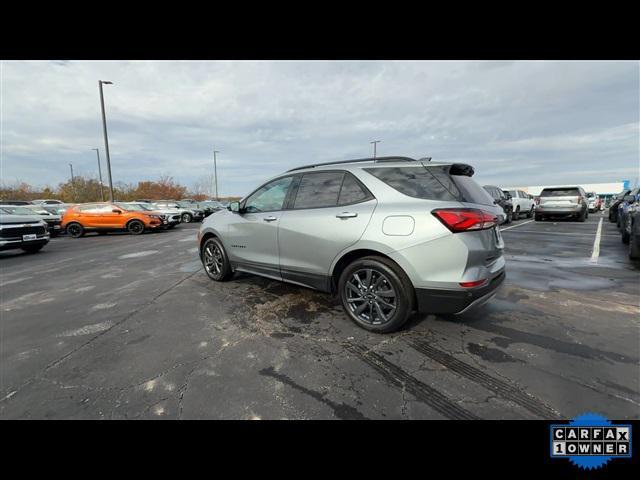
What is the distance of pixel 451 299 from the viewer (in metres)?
2.52

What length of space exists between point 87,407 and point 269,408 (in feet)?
4.21

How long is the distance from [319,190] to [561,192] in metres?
16.7

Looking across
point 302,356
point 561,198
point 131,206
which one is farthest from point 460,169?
point 131,206

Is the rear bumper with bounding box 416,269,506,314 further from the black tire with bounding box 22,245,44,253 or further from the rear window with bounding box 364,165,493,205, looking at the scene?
the black tire with bounding box 22,245,44,253

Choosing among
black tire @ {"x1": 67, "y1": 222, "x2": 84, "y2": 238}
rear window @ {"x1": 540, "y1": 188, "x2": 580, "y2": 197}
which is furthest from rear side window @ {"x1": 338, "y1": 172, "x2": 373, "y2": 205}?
rear window @ {"x1": 540, "y1": 188, "x2": 580, "y2": 197}

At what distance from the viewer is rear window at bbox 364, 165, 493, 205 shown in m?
2.63

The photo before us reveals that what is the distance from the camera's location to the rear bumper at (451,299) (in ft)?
8.21

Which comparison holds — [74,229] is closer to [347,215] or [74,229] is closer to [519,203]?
[347,215]

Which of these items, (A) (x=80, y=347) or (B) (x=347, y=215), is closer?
(A) (x=80, y=347)

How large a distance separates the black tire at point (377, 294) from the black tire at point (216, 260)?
7.76ft

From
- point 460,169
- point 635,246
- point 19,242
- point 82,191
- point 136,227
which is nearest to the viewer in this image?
point 460,169
